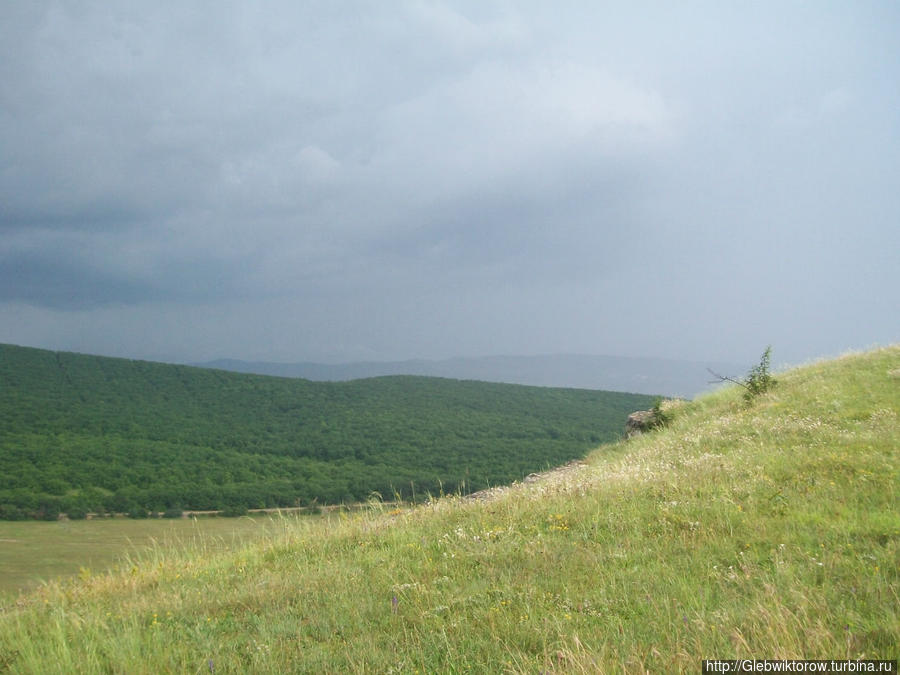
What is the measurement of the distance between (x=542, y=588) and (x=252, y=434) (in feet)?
216

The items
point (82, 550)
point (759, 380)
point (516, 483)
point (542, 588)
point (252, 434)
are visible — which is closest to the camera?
point (542, 588)

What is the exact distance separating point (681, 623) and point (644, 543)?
1.93 m

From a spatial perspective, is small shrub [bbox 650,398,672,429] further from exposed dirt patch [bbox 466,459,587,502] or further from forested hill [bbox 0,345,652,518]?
forested hill [bbox 0,345,652,518]

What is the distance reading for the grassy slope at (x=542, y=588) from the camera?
359cm

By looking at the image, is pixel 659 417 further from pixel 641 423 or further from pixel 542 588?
pixel 542 588

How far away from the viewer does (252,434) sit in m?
65.4

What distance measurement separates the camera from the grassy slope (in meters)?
3.59

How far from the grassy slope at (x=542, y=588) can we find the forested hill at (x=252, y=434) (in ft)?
43.1

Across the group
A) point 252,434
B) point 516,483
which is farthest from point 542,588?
point 252,434

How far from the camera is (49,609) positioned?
616 centimetres

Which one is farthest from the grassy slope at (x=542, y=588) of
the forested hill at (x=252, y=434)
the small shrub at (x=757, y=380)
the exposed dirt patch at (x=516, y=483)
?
the forested hill at (x=252, y=434)

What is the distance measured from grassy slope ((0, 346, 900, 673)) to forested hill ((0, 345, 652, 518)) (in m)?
13.1

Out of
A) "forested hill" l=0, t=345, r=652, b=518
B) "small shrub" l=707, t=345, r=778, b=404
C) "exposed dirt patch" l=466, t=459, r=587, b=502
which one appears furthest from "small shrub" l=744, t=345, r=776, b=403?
"forested hill" l=0, t=345, r=652, b=518

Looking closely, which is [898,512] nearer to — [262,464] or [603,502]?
[603,502]
